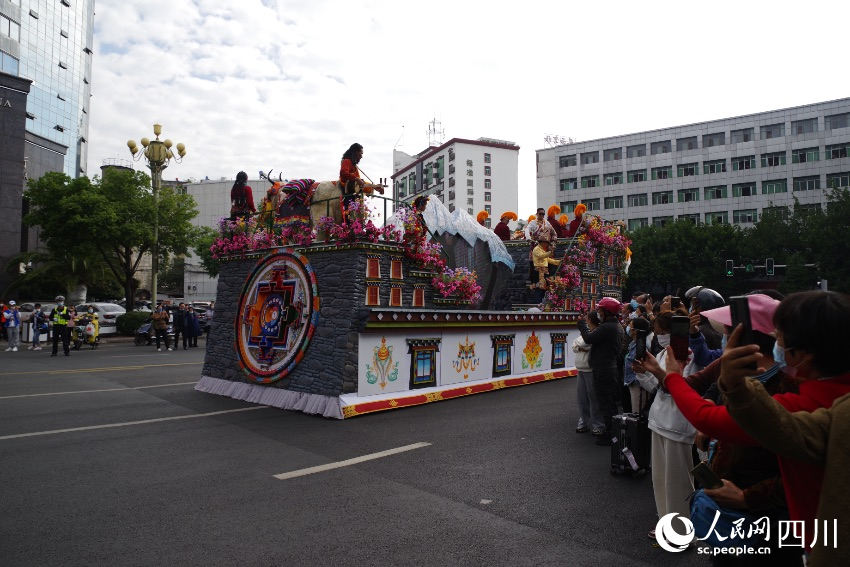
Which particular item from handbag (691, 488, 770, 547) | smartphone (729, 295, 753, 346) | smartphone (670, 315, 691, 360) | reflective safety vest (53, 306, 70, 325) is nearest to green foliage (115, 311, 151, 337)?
reflective safety vest (53, 306, 70, 325)

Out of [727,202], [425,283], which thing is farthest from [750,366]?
[727,202]

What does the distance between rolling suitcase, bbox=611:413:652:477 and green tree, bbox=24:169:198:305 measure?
26.5 meters

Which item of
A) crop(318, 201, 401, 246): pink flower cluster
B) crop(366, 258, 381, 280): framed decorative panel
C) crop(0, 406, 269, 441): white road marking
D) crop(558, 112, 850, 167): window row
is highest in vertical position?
crop(558, 112, 850, 167): window row

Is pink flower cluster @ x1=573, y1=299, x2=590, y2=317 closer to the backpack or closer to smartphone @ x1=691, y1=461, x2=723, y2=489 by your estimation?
smartphone @ x1=691, y1=461, x2=723, y2=489

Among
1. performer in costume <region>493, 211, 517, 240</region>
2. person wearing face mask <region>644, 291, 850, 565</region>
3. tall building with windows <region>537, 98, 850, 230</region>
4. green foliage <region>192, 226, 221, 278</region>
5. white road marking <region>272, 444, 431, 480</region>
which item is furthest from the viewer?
tall building with windows <region>537, 98, 850, 230</region>

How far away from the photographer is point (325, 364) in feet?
30.8

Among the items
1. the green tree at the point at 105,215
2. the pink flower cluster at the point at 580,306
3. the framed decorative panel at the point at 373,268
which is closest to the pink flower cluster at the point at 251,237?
the framed decorative panel at the point at 373,268

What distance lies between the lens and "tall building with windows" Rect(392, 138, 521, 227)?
82.6 metres

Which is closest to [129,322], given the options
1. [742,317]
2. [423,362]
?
[423,362]

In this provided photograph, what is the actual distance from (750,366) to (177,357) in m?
19.2

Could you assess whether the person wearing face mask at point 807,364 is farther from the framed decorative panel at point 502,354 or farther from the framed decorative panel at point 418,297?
the framed decorative panel at point 502,354

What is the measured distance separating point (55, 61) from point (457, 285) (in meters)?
51.0

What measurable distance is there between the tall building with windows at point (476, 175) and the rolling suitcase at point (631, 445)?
249ft

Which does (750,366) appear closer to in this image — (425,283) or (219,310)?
(425,283)
